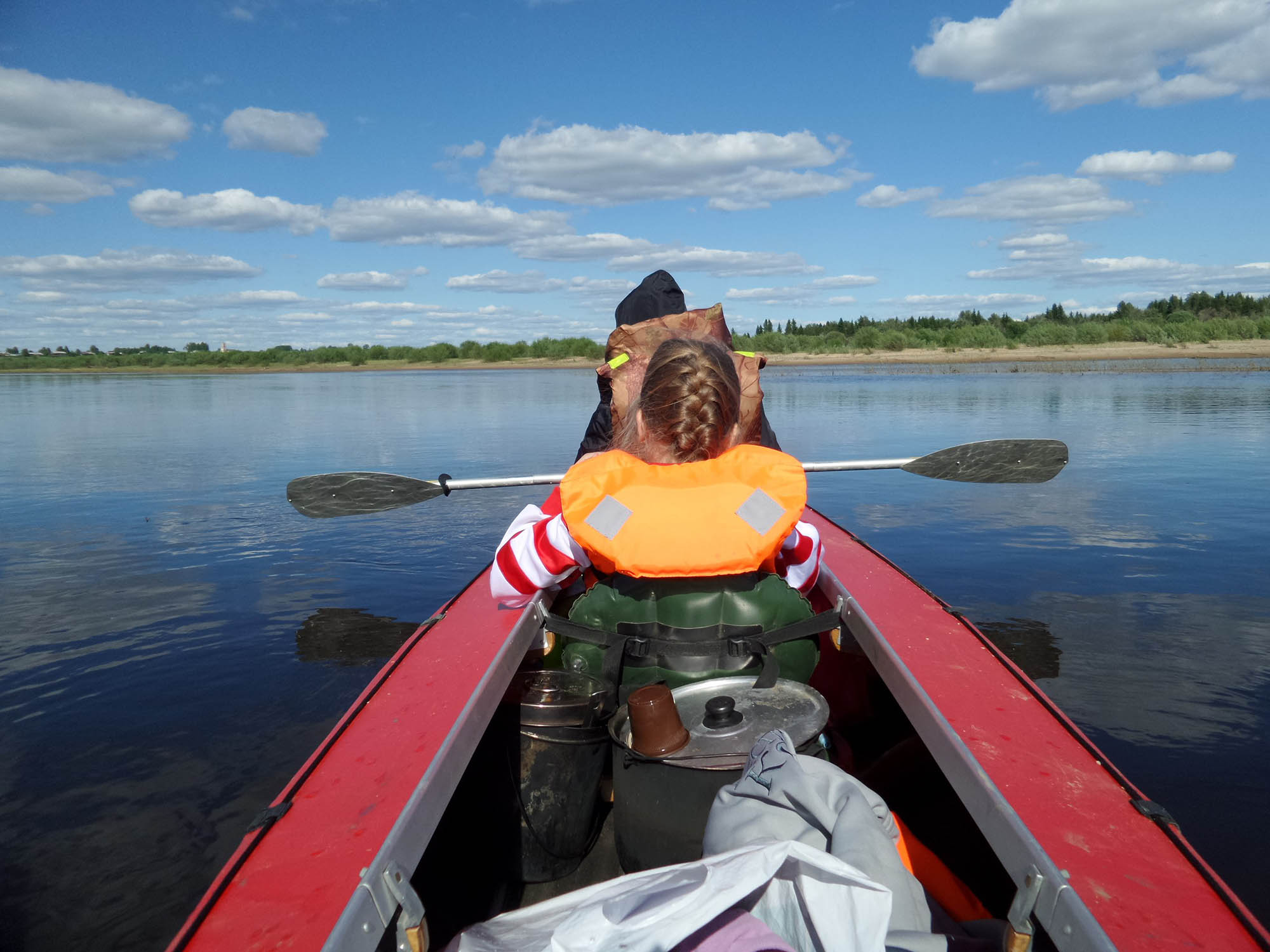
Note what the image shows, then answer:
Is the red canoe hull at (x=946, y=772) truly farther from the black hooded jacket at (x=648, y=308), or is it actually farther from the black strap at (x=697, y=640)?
the black hooded jacket at (x=648, y=308)

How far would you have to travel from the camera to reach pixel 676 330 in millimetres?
4184

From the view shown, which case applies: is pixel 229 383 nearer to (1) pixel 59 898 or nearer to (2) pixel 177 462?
(2) pixel 177 462

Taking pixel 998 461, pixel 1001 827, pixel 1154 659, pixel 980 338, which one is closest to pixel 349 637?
pixel 998 461

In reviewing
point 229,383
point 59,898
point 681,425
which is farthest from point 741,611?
point 229,383

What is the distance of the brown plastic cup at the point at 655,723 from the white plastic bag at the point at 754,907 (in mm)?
510

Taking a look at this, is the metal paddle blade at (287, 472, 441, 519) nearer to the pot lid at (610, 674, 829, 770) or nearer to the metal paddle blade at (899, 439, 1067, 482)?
the metal paddle blade at (899, 439, 1067, 482)

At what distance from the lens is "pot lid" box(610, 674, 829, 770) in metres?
1.85

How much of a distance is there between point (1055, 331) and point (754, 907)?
175ft

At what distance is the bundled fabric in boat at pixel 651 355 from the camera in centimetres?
393

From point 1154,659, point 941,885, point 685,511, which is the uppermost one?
point 685,511

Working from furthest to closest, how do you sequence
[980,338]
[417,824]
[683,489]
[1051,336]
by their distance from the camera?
[980,338] → [1051,336] → [683,489] → [417,824]

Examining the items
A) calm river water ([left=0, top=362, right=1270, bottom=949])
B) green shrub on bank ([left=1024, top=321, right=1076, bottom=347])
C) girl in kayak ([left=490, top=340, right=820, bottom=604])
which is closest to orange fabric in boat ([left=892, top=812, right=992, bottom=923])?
girl in kayak ([left=490, top=340, right=820, bottom=604])

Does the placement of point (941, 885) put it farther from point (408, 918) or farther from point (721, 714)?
point (408, 918)

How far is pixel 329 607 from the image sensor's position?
229 inches
